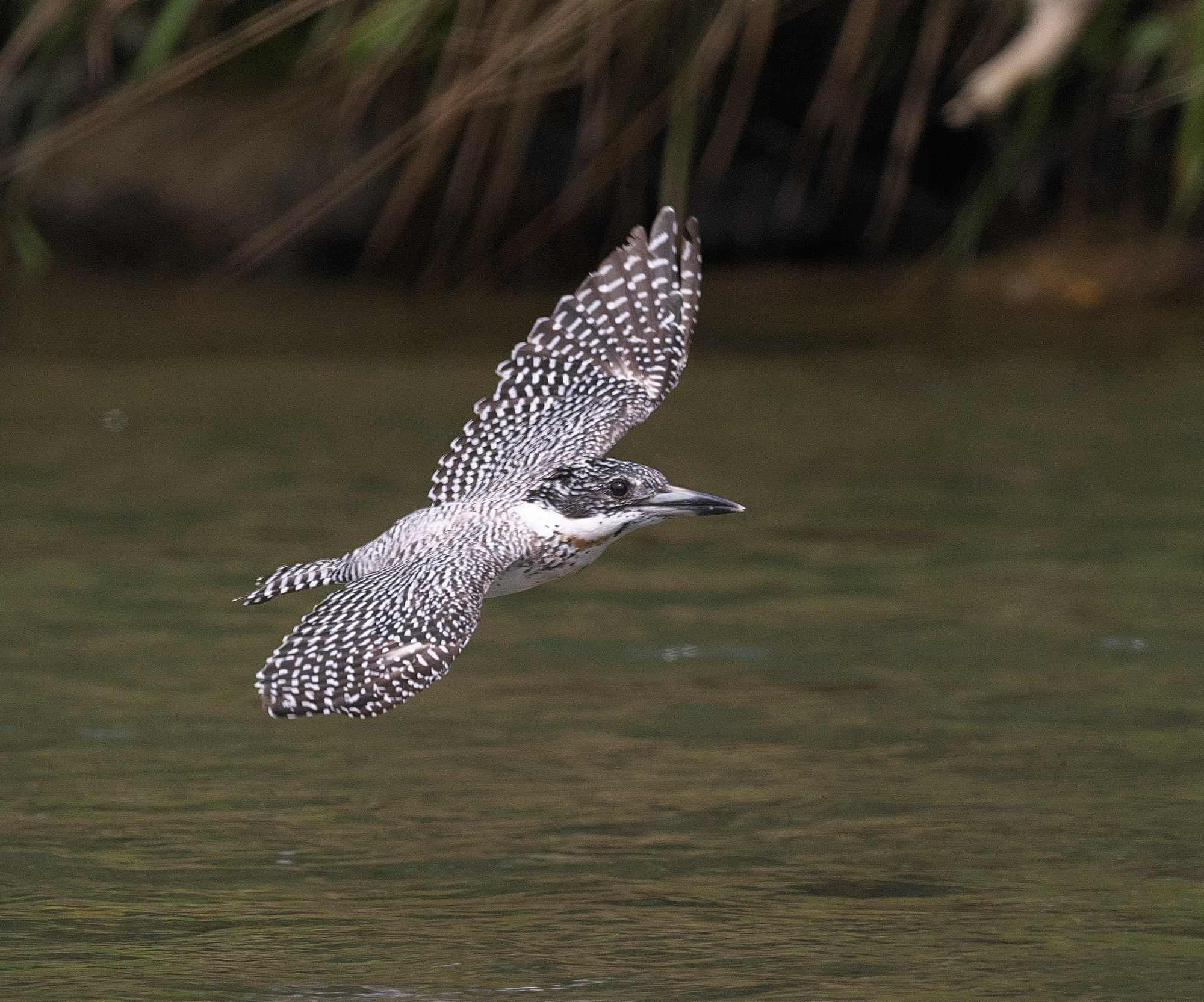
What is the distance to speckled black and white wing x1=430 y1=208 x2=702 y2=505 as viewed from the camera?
20.5 feet

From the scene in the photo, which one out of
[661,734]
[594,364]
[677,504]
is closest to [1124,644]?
[661,734]

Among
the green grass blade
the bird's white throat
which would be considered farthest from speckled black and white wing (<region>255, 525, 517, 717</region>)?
the green grass blade

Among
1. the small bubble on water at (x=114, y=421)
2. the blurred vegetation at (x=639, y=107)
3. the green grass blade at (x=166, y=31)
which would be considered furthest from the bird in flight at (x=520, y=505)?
the small bubble on water at (x=114, y=421)

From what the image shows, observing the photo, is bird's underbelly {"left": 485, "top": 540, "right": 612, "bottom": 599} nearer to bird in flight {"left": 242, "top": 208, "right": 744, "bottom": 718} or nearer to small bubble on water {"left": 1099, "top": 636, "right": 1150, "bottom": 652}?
bird in flight {"left": 242, "top": 208, "right": 744, "bottom": 718}

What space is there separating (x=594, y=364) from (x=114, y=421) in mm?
4785

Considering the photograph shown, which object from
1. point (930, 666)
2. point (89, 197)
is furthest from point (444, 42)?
point (89, 197)

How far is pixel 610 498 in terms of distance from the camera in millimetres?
5785

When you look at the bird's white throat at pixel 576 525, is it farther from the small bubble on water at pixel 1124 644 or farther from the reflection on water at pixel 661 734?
the small bubble on water at pixel 1124 644

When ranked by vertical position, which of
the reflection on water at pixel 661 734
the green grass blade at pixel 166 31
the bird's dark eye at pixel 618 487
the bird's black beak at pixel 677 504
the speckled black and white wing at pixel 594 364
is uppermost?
the green grass blade at pixel 166 31

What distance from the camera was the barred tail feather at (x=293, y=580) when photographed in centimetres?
559

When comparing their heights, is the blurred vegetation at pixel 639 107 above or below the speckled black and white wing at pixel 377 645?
above

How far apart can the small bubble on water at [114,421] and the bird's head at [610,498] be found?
16.8 feet

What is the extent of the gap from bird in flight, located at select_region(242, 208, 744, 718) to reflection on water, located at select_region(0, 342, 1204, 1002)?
1.79 feet

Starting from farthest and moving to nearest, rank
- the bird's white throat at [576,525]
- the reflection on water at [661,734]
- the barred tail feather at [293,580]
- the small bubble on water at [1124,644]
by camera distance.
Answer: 1. the small bubble on water at [1124,644]
2. the bird's white throat at [576,525]
3. the barred tail feather at [293,580]
4. the reflection on water at [661,734]
